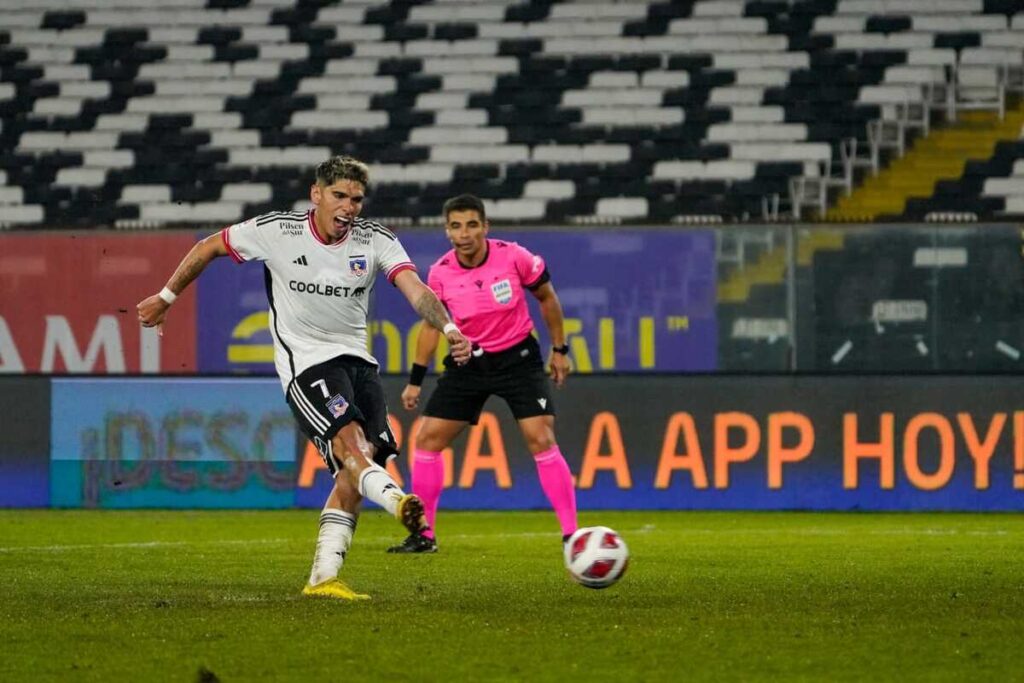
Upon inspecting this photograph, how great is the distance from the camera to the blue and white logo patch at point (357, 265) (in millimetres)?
8172

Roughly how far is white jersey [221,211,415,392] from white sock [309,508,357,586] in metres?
0.61

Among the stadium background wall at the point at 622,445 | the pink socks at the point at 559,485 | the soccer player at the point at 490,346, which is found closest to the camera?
the pink socks at the point at 559,485

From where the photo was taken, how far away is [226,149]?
21891 millimetres

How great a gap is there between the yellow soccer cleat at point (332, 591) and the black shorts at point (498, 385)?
2316 mm

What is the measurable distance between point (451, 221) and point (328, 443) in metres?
2.39

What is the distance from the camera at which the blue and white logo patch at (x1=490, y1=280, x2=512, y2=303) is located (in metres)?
10.4

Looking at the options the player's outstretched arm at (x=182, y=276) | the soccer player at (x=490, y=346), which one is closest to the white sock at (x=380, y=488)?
the player's outstretched arm at (x=182, y=276)

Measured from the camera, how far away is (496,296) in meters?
10.4

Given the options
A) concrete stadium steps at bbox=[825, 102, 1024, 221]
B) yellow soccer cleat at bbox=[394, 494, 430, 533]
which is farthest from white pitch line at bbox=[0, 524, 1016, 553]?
concrete stadium steps at bbox=[825, 102, 1024, 221]

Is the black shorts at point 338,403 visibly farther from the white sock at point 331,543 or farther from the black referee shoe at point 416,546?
the black referee shoe at point 416,546

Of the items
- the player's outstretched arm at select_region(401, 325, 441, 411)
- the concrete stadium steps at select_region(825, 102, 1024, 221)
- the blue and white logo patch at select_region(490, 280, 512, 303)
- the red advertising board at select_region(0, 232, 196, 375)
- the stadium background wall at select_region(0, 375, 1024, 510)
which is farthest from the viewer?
the concrete stadium steps at select_region(825, 102, 1024, 221)

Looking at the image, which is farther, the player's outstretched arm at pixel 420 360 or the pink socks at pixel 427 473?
the player's outstretched arm at pixel 420 360

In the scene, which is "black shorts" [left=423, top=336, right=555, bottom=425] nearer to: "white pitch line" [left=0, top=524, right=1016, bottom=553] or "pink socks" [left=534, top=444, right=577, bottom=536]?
"pink socks" [left=534, top=444, right=577, bottom=536]

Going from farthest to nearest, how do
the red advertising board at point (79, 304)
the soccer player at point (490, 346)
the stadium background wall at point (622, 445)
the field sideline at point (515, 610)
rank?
the red advertising board at point (79, 304)
the stadium background wall at point (622, 445)
the soccer player at point (490, 346)
the field sideline at point (515, 610)
